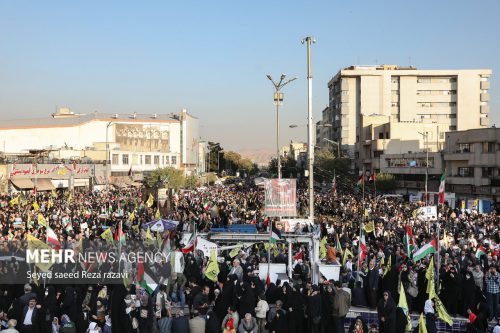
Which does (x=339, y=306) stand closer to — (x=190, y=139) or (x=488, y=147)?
(x=488, y=147)

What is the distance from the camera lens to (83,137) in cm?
8744

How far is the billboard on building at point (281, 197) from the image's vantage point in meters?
19.3

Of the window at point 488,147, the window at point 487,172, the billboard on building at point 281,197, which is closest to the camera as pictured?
the billboard on building at point 281,197

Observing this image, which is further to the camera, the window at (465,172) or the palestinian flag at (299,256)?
the window at (465,172)

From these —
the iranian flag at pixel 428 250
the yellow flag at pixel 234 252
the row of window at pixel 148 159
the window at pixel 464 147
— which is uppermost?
the window at pixel 464 147

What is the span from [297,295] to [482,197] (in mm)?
36666

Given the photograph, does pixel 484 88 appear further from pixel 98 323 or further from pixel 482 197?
pixel 98 323

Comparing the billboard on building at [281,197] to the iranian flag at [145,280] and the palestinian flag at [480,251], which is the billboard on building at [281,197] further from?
the iranian flag at [145,280]

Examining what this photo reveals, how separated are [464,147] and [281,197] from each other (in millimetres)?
32997

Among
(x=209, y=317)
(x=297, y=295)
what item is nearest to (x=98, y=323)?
(x=209, y=317)

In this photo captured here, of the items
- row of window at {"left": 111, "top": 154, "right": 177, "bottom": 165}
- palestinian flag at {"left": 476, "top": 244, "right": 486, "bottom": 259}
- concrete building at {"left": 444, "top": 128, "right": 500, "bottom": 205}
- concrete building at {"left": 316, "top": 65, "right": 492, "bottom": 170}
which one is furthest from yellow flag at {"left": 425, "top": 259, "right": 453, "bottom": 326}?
concrete building at {"left": 316, "top": 65, "right": 492, "bottom": 170}

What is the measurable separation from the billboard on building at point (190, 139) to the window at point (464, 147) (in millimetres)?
59554

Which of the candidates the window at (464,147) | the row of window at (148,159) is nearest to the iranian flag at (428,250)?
the window at (464,147)

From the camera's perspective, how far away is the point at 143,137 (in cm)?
9806
